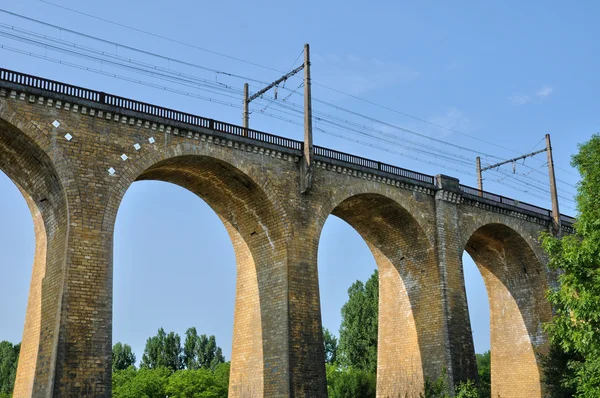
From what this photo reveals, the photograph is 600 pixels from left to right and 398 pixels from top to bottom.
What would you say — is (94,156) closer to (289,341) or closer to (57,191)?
(57,191)

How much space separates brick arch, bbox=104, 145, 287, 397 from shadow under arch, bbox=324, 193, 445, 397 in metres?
5.84

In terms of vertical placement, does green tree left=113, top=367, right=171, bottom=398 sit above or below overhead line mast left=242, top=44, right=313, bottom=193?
below

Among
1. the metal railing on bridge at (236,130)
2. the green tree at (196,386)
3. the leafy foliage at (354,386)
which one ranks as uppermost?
the metal railing on bridge at (236,130)

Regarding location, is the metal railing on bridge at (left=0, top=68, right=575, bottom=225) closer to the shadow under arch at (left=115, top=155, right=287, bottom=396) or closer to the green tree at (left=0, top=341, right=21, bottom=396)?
the shadow under arch at (left=115, top=155, right=287, bottom=396)

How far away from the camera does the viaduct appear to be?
998 inches

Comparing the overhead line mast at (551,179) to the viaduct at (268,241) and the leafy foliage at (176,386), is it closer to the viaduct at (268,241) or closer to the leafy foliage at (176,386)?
the viaduct at (268,241)

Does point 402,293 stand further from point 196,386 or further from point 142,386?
point 142,386

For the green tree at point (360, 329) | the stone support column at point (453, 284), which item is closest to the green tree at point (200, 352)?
the green tree at point (360, 329)

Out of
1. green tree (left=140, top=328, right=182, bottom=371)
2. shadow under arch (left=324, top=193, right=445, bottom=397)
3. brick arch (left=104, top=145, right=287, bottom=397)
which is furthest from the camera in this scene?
green tree (left=140, top=328, right=182, bottom=371)

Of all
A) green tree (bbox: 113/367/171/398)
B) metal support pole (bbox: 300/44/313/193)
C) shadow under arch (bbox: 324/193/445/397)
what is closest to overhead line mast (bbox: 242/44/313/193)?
metal support pole (bbox: 300/44/313/193)

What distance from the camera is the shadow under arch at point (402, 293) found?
3653 cm

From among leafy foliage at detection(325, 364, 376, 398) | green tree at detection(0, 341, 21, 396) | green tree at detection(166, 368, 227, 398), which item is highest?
green tree at detection(0, 341, 21, 396)

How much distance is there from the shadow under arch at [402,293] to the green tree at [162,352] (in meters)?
50.9

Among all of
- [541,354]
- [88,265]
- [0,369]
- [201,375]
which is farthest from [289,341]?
[0,369]
